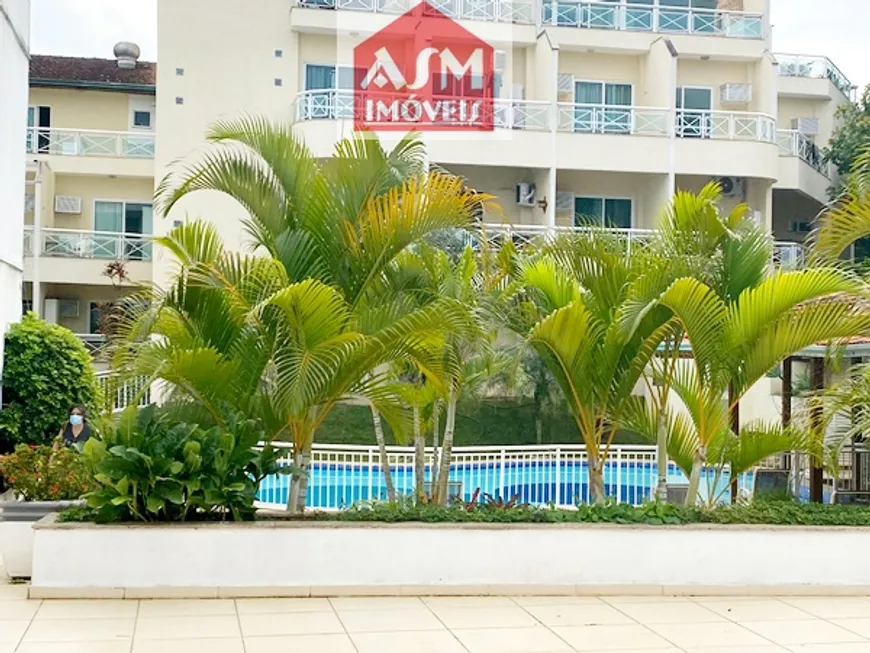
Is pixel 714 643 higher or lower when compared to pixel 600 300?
lower

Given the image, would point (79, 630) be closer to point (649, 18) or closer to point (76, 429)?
point (76, 429)

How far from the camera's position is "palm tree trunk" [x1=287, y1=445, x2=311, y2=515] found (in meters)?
9.55

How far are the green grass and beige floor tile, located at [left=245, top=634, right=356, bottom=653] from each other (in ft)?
43.6

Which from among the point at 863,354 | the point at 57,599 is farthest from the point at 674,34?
the point at 57,599

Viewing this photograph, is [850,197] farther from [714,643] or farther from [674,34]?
[674,34]

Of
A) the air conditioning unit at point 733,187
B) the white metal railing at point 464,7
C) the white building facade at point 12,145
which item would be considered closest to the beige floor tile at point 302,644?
the white building facade at point 12,145

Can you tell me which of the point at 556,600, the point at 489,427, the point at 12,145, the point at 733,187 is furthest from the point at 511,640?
the point at 733,187

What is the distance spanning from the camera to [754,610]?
867 centimetres

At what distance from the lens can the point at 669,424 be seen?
34.5 ft

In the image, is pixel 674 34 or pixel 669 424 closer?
pixel 669 424

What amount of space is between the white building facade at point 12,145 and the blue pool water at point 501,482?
445 cm

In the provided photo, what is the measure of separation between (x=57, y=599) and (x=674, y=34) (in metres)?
21.9

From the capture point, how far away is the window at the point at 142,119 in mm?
28797

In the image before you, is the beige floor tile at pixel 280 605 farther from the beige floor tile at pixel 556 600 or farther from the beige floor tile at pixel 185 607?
the beige floor tile at pixel 556 600
